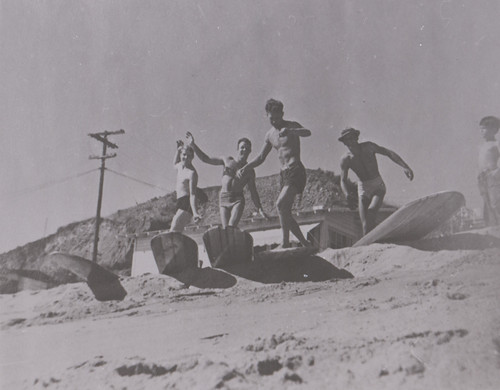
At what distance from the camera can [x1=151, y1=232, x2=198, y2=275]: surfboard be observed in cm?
552

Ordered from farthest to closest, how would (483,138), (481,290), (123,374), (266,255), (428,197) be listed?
(483,138) → (266,255) → (428,197) → (481,290) → (123,374)

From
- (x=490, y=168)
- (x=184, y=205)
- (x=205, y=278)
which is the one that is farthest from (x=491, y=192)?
(x=184, y=205)

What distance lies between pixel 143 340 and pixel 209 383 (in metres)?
1.15

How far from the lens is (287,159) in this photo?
17.7 ft

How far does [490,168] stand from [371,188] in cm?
145

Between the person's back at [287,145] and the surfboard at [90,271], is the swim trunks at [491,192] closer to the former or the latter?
the person's back at [287,145]

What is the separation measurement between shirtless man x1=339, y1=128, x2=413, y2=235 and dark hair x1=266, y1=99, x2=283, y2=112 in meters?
0.85

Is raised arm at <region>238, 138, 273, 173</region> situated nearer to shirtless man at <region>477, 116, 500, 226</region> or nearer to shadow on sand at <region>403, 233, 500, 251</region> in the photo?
shadow on sand at <region>403, 233, 500, 251</region>

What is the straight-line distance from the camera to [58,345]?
10.7 feet

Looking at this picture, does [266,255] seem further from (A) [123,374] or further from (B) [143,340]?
(A) [123,374]

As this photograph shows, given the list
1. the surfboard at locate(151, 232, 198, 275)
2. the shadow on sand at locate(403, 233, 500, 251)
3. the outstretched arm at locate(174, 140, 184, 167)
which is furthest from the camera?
the outstretched arm at locate(174, 140, 184, 167)

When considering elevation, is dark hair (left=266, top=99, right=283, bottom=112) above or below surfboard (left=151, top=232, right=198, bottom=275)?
above

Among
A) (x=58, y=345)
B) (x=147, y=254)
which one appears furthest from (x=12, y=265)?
(x=58, y=345)

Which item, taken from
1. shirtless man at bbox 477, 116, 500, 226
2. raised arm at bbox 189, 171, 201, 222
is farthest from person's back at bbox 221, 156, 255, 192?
shirtless man at bbox 477, 116, 500, 226
